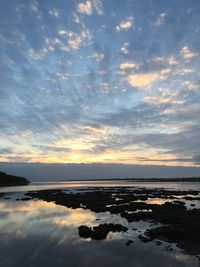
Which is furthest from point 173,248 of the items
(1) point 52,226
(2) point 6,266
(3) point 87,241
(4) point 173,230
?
(1) point 52,226

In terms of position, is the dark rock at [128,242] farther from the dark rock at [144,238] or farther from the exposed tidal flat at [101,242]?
the dark rock at [144,238]

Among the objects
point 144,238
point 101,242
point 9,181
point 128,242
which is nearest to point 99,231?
point 101,242

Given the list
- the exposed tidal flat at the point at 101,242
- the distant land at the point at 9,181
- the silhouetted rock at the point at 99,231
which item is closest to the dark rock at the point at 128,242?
the exposed tidal flat at the point at 101,242

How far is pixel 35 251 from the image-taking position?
2256 centimetres

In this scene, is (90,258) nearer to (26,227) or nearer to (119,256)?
(119,256)

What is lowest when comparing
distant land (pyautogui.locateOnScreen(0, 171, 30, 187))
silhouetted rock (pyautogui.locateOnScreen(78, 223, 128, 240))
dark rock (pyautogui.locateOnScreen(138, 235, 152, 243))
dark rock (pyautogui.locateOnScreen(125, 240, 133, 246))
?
dark rock (pyautogui.locateOnScreen(125, 240, 133, 246))

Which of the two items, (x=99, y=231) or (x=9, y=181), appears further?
(x=9, y=181)

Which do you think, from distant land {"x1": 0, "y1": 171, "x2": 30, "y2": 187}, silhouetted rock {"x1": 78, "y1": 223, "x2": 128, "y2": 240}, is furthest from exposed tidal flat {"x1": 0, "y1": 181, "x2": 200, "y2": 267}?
distant land {"x1": 0, "y1": 171, "x2": 30, "y2": 187}

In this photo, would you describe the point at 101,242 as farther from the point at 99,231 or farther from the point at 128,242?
the point at 99,231

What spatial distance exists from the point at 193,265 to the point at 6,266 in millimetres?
11280

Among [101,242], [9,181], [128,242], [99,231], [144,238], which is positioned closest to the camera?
[128,242]

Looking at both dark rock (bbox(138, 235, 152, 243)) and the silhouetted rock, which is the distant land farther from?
dark rock (bbox(138, 235, 152, 243))

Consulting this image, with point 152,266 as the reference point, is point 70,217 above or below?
above

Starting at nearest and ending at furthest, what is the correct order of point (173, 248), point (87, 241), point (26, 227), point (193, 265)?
point (193, 265)
point (173, 248)
point (87, 241)
point (26, 227)
